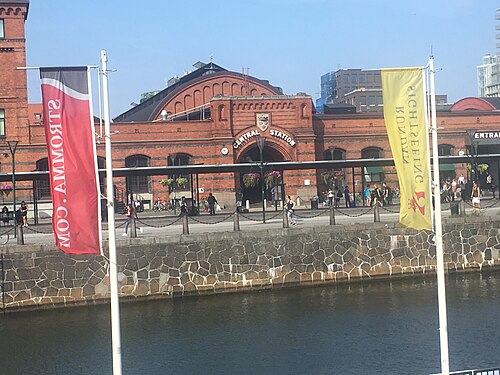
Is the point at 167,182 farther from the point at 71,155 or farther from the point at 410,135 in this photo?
the point at 71,155

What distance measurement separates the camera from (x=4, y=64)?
4650cm

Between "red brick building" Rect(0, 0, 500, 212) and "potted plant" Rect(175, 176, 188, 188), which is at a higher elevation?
"red brick building" Rect(0, 0, 500, 212)

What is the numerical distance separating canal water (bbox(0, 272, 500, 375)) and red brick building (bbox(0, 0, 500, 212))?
70.8ft

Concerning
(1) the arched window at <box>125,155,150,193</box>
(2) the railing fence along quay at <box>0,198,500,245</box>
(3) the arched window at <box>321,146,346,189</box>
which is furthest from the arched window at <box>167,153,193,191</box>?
(2) the railing fence along quay at <box>0,198,500,245</box>

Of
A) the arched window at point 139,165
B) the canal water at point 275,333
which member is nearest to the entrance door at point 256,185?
the arched window at point 139,165

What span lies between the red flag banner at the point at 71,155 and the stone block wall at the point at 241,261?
42.4ft

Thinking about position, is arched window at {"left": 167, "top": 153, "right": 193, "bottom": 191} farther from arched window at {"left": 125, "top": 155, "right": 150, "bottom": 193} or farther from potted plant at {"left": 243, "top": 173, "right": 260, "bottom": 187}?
potted plant at {"left": 243, "top": 173, "right": 260, "bottom": 187}

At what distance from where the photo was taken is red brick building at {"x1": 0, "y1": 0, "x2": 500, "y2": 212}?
47000 mm

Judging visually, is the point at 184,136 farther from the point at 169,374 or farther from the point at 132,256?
the point at 169,374

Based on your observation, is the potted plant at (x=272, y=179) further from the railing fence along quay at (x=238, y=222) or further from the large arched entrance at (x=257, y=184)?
the railing fence along quay at (x=238, y=222)

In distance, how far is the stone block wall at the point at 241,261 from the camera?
2427 cm

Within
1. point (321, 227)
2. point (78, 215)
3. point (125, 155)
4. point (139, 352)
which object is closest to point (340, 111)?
point (125, 155)

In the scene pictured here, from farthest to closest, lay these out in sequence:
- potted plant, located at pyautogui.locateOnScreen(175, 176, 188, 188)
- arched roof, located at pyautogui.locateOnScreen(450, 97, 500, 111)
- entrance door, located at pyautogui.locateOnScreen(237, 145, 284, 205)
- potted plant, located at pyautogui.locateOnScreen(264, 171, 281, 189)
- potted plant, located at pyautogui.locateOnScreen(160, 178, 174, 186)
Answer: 1. arched roof, located at pyautogui.locateOnScreen(450, 97, 500, 111)
2. entrance door, located at pyautogui.locateOnScreen(237, 145, 284, 205)
3. potted plant, located at pyautogui.locateOnScreen(160, 178, 174, 186)
4. potted plant, located at pyautogui.locateOnScreen(175, 176, 188, 188)
5. potted plant, located at pyautogui.locateOnScreen(264, 171, 281, 189)

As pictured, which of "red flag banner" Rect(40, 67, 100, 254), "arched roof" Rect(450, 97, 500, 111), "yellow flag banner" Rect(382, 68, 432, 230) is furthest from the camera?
"arched roof" Rect(450, 97, 500, 111)
